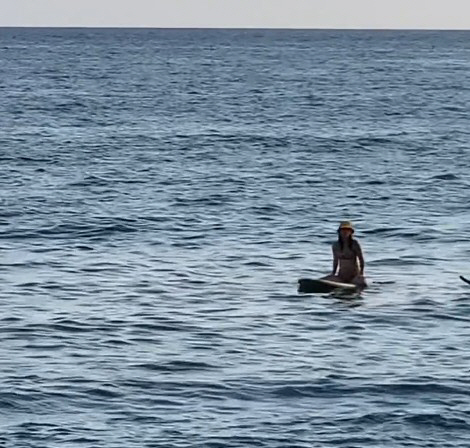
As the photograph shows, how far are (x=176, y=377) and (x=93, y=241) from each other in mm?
15254

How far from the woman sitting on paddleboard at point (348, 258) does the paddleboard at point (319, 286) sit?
27 centimetres

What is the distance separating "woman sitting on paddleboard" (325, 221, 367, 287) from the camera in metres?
35.6

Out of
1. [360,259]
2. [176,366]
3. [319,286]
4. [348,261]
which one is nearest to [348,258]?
[348,261]

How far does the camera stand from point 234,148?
71.0 metres

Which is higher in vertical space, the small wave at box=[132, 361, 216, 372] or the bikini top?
the bikini top

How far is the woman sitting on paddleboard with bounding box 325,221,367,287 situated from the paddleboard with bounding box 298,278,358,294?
0.27 metres

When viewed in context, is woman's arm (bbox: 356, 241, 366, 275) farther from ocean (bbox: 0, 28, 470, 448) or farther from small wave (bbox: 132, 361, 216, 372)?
small wave (bbox: 132, 361, 216, 372)

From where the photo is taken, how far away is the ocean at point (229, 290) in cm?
2583

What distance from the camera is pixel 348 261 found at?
3575cm

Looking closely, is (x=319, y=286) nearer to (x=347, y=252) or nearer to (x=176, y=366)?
(x=347, y=252)

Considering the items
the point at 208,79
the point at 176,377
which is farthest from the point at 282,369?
the point at 208,79

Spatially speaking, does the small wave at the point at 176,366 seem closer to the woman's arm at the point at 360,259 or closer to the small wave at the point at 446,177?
the woman's arm at the point at 360,259

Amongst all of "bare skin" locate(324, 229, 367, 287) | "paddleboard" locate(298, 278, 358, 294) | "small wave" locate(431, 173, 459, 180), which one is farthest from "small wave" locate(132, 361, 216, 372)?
"small wave" locate(431, 173, 459, 180)

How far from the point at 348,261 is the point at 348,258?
71 mm
